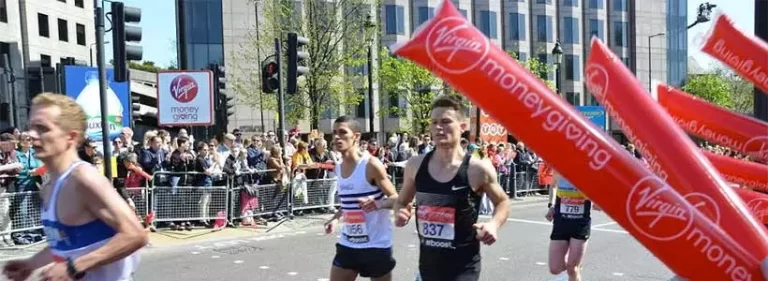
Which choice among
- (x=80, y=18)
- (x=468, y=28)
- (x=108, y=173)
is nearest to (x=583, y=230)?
(x=468, y=28)

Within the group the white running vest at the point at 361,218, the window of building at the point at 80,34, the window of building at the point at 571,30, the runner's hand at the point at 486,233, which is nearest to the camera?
the runner's hand at the point at 486,233

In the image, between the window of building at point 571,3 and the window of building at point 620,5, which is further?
the window of building at point 620,5

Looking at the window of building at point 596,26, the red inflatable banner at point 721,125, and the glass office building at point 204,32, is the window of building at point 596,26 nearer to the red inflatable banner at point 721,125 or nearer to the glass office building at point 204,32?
the glass office building at point 204,32

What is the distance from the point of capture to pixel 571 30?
59.4 meters

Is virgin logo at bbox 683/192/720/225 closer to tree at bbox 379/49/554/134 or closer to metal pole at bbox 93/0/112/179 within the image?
metal pole at bbox 93/0/112/179

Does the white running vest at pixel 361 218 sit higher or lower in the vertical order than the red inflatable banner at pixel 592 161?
lower

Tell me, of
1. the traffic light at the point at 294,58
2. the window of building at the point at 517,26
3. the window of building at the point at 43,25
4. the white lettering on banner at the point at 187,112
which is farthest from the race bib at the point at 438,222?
the window of building at the point at 517,26

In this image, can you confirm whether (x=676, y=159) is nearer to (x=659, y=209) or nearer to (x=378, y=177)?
(x=659, y=209)

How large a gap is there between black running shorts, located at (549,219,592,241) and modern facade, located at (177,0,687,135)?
41.6 metres

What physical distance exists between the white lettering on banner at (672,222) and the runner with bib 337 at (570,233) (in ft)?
10.6

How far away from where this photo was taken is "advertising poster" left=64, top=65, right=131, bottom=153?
13.4m

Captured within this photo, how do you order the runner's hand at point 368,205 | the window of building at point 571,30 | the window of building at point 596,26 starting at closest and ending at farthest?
the runner's hand at point 368,205 < the window of building at point 571,30 < the window of building at point 596,26

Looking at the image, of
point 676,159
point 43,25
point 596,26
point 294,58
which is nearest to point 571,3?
point 596,26

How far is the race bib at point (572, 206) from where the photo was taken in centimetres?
639
